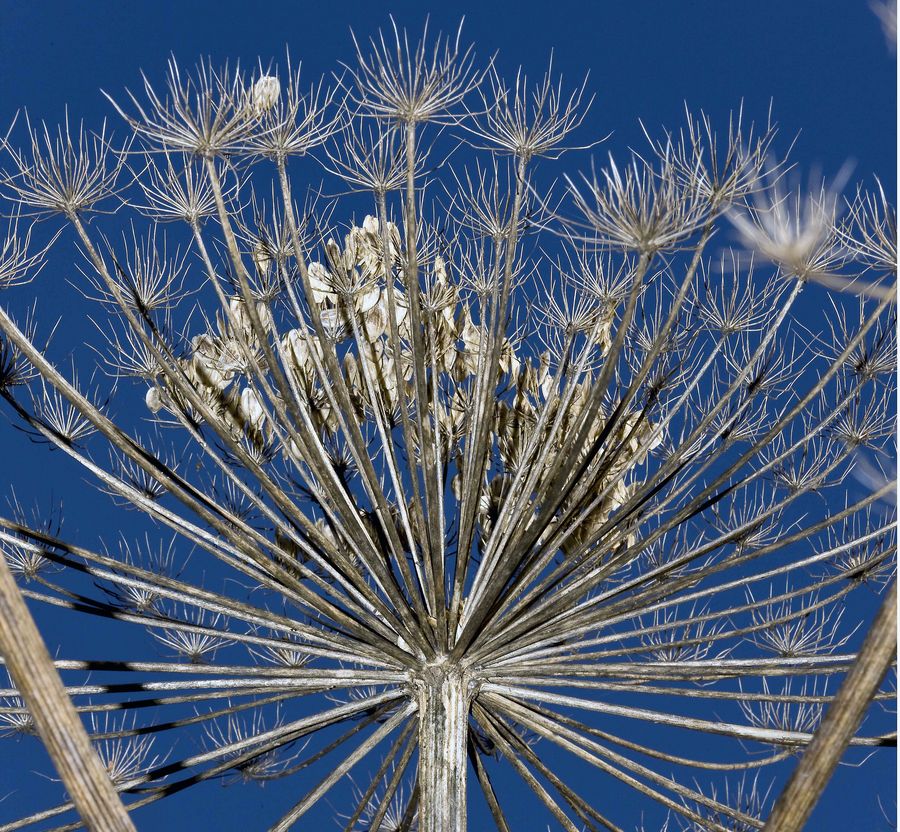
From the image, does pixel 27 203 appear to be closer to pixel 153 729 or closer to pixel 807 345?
pixel 153 729

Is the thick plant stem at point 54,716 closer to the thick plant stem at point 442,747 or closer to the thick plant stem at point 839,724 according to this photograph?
the thick plant stem at point 839,724

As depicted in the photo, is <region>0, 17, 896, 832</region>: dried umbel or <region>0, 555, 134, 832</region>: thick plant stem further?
<region>0, 17, 896, 832</region>: dried umbel

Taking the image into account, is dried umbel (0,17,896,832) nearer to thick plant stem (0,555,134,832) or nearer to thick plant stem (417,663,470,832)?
thick plant stem (417,663,470,832)

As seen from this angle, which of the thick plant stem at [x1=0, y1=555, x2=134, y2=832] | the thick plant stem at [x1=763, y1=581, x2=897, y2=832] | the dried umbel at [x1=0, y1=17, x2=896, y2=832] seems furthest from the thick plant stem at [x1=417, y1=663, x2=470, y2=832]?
the thick plant stem at [x1=763, y1=581, x2=897, y2=832]

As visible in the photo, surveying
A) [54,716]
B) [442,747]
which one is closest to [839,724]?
[54,716]

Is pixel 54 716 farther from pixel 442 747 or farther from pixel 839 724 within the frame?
pixel 442 747
